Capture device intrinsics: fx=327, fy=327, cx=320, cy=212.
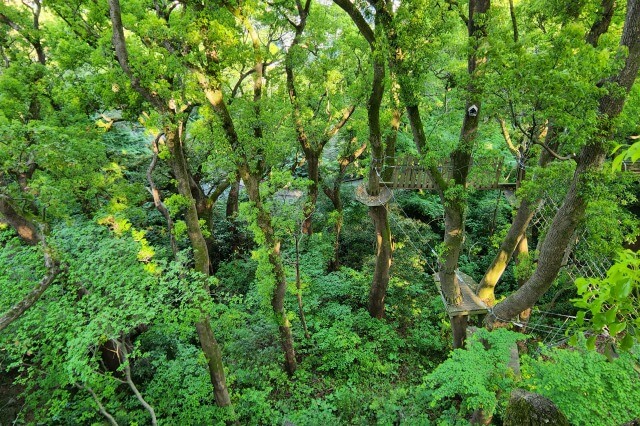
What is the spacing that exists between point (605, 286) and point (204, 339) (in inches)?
249

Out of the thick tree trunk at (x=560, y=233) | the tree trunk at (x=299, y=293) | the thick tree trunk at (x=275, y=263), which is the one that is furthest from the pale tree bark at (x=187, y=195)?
the thick tree trunk at (x=560, y=233)

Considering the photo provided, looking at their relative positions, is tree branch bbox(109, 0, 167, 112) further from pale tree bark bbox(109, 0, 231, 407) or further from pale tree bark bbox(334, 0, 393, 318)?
pale tree bark bbox(334, 0, 393, 318)

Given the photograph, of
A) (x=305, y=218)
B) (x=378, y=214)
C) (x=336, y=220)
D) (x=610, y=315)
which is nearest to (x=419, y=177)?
(x=378, y=214)

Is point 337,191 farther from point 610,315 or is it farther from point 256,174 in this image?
point 610,315

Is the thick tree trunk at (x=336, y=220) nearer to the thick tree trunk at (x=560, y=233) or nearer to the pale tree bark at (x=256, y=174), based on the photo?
the pale tree bark at (x=256, y=174)

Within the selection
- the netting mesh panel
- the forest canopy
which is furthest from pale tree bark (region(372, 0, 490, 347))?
the netting mesh panel

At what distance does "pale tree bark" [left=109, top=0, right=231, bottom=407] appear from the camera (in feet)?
16.7

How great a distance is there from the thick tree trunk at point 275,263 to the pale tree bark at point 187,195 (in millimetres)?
1161

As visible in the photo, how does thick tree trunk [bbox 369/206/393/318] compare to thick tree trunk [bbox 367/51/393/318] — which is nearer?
thick tree trunk [bbox 367/51/393/318]

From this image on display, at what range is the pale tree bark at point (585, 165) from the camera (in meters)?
4.04

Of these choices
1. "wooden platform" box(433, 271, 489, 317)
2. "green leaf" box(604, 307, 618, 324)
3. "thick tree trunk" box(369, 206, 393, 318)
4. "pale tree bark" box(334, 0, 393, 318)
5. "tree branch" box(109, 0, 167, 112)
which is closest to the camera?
"green leaf" box(604, 307, 618, 324)

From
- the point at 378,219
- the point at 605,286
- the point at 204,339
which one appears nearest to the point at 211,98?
the point at 204,339

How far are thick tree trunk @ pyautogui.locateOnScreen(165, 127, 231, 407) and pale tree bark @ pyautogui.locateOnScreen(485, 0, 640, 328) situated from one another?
19.2 feet

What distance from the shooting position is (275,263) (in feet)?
23.9
